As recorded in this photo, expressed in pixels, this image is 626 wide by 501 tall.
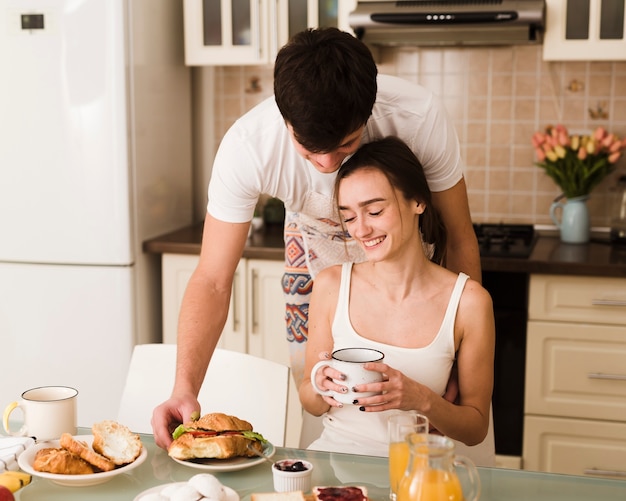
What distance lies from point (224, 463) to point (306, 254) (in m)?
0.94

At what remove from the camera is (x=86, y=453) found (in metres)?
1.32

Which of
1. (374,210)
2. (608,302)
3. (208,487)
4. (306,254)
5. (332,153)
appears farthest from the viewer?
(608,302)

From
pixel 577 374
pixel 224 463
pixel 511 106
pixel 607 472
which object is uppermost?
pixel 511 106

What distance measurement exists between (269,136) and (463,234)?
481mm

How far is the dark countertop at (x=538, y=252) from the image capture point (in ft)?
8.65

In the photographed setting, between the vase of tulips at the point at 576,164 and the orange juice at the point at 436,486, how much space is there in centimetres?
206

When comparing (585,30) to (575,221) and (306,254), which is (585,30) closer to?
(575,221)

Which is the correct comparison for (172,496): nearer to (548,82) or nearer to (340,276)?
(340,276)

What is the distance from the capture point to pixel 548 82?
10.3 ft

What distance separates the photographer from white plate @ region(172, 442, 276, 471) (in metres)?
1.33

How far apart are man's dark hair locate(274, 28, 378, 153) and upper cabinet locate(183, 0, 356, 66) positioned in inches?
58.9

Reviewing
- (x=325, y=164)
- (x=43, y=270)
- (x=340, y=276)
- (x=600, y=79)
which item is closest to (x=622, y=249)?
(x=600, y=79)

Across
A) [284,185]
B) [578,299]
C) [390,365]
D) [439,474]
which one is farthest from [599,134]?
[439,474]

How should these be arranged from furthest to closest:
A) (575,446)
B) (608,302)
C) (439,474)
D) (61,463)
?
(575,446) → (608,302) → (61,463) → (439,474)
